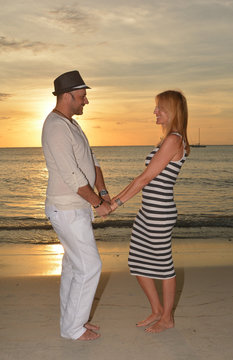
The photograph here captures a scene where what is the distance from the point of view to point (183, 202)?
62.6 ft

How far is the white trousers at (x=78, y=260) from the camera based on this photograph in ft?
11.2

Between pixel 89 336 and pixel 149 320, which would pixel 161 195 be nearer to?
pixel 149 320

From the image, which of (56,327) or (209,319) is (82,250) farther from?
(209,319)

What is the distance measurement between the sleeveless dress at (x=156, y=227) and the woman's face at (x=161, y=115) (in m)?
0.24

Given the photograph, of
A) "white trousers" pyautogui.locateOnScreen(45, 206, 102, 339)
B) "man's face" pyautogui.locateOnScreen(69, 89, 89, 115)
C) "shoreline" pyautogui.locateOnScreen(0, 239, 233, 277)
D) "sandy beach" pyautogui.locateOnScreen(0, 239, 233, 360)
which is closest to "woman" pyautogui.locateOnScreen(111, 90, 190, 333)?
"sandy beach" pyautogui.locateOnScreen(0, 239, 233, 360)

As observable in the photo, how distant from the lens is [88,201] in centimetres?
338

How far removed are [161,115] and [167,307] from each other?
173 cm

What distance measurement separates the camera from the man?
3.31 m

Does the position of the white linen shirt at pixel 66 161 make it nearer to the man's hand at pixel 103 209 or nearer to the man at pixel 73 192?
the man at pixel 73 192

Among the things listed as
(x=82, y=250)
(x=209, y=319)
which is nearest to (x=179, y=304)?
(x=209, y=319)

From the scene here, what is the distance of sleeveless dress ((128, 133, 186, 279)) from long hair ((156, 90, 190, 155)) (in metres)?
0.25

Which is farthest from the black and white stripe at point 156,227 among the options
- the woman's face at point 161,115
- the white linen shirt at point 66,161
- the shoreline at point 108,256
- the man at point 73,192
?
the shoreline at point 108,256

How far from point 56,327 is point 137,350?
88 centimetres

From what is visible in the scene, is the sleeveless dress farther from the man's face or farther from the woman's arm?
the man's face
